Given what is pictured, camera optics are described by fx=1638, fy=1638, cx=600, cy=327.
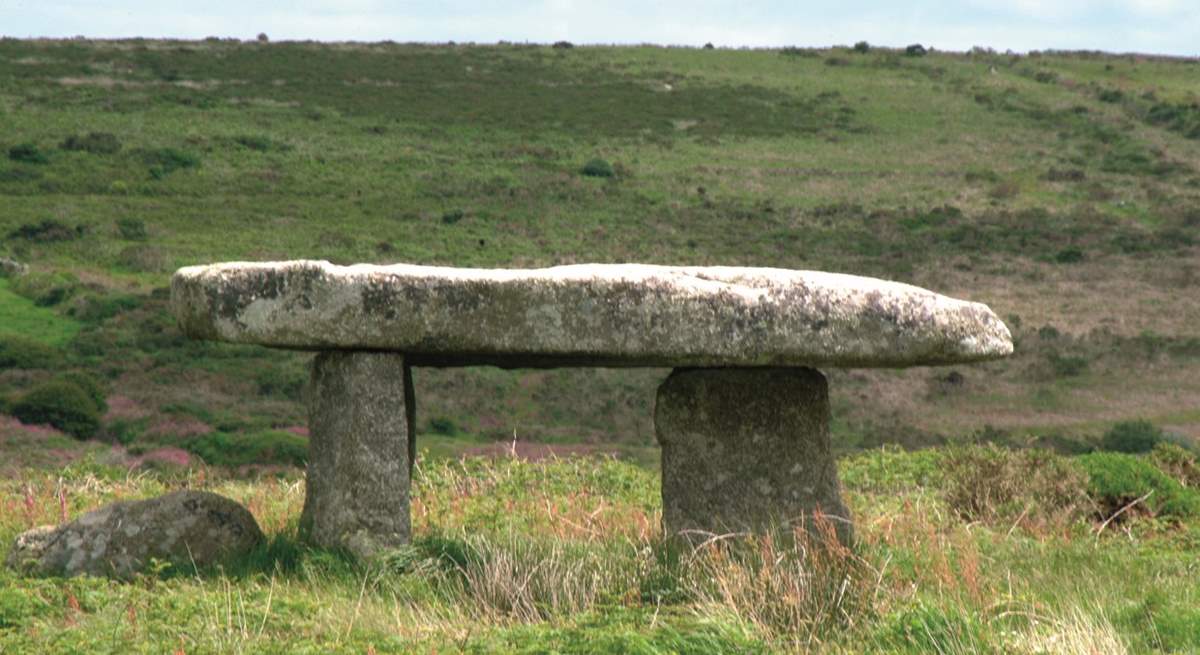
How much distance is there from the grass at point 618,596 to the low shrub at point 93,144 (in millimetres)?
49931

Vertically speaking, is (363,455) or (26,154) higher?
(363,455)

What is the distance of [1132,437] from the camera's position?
29625mm

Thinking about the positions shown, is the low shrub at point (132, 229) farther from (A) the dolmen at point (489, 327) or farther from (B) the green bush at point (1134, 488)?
(A) the dolmen at point (489, 327)

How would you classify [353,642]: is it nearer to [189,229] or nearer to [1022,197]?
[189,229]

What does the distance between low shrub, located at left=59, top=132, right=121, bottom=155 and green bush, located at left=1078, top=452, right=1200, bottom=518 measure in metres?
49.6

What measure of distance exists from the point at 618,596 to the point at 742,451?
2326mm

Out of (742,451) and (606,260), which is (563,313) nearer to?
(742,451)

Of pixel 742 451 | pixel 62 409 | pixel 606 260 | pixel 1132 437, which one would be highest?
pixel 742 451

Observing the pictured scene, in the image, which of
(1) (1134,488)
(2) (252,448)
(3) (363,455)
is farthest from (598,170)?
(3) (363,455)

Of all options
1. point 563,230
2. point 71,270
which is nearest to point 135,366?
point 71,270

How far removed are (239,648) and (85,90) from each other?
6721 cm

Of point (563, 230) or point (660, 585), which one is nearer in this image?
point (660, 585)

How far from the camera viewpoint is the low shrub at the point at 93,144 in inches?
2334

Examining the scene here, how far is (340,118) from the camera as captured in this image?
227ft
